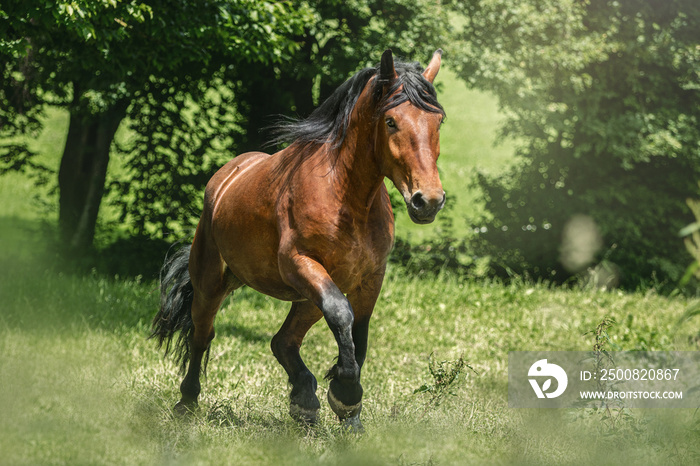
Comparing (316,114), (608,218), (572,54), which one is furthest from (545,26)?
(316,114)

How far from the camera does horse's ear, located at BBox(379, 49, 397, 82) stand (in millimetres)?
4021

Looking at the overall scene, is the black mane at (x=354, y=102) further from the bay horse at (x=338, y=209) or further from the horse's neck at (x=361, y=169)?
the horse's neck at (x=361, y=169)

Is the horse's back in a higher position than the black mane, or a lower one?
lower

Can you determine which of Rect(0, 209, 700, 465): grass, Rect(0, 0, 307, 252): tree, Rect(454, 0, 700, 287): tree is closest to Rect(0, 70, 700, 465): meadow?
Rect(0, 209, 700, 465): grass

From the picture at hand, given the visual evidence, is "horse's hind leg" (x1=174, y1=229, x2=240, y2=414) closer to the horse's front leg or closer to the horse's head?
the horse's front leg

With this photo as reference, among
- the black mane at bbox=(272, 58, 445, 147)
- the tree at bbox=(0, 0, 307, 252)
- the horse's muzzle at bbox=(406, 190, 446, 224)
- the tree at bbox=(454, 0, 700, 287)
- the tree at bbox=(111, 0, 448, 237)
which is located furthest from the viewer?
the tree at bbox=(454, 0, 700, 287)

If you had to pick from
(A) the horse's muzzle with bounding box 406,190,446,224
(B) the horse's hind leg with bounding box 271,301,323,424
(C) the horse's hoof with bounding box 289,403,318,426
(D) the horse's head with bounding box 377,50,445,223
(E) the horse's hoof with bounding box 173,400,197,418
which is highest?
(D) the horse's head with bounding box 377,50,445,223

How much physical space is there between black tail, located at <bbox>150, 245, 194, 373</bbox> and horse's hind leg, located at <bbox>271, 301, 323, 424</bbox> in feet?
3.65

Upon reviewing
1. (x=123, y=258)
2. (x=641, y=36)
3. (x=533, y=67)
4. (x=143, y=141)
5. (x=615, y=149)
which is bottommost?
(x=123, y=258)

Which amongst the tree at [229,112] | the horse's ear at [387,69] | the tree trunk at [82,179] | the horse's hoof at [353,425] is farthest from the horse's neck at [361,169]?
the tree trunk at [82,179]

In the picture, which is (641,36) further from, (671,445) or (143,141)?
(671,445)

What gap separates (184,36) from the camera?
8289mm

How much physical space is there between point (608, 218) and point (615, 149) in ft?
3.97

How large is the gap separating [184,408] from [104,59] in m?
5.01
